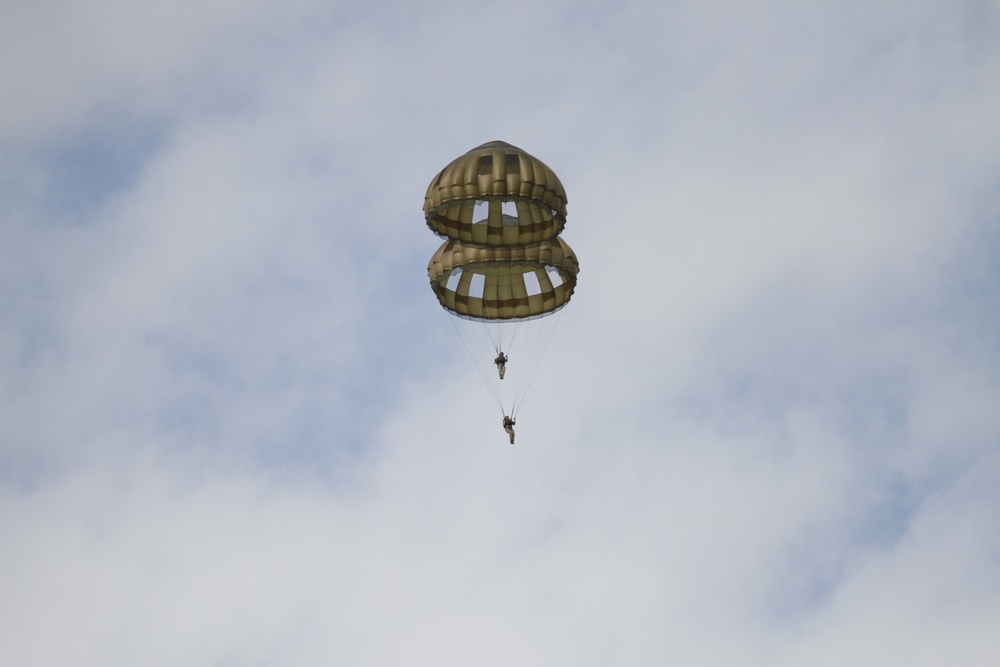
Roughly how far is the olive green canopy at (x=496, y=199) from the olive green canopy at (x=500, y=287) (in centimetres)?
130

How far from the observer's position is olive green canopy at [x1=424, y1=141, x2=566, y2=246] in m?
60.2

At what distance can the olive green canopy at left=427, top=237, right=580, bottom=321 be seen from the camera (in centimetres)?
6444

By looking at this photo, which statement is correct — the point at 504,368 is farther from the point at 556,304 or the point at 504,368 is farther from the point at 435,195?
the point at 435,195

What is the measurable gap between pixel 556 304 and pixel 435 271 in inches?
206

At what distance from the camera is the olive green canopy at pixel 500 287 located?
6444cm

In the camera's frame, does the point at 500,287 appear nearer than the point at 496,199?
No

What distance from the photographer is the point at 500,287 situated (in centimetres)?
6569

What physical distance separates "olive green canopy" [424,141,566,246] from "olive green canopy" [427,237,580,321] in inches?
51.1

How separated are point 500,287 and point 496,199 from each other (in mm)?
6270

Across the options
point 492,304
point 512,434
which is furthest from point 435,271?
point 512,434

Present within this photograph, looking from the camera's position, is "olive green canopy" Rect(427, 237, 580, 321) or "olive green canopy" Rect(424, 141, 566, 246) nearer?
"olive green canopy" Rect(424, 141, 566, 246)

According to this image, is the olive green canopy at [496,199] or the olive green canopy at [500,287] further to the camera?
the olive green canopy at [500,287]

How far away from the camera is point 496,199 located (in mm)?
60312

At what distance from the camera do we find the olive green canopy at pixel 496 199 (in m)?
60.2
